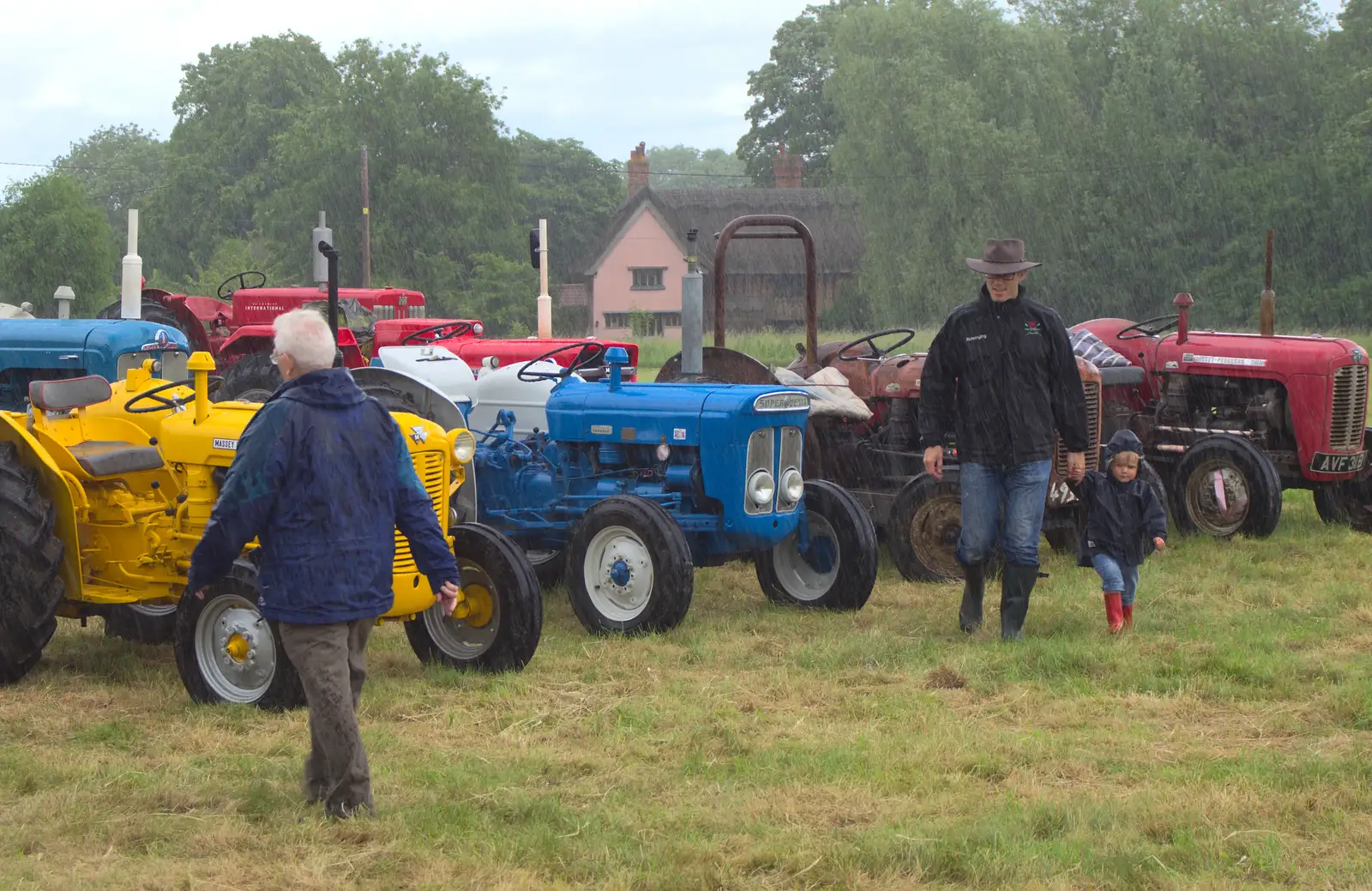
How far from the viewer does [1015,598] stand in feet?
22.1

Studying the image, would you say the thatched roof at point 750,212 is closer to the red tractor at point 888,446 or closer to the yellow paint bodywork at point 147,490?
the red tractor at point 888,446

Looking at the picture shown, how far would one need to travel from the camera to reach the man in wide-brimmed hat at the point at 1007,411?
659cm

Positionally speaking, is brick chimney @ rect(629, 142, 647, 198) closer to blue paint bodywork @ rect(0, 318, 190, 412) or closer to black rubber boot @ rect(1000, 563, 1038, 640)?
blue paint bodywork @ rect(0, 318, 190, 412)

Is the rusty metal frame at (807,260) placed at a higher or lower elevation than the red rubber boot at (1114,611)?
Result: higher

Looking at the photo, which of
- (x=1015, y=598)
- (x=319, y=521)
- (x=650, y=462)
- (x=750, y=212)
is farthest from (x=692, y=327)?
(x=750, y=212)

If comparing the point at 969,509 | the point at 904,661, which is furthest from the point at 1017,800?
the point at 969,509

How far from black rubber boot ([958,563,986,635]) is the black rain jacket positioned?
529 mm

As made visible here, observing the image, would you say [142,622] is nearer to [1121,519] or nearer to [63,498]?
[63,498]

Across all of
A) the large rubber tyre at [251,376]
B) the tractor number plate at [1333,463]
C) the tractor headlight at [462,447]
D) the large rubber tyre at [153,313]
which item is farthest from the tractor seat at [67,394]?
the large rubber tyre at [153,313]

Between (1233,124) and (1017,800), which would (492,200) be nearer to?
(1233,124)

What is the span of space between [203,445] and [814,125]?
56431 millimetres

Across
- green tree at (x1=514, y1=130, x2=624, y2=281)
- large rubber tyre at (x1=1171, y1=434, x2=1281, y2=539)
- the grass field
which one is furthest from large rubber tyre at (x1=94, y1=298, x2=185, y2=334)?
green tree at (x1=514, y1=130, x2=624, y2=281)

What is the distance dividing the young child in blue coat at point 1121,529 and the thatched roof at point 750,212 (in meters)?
44.5

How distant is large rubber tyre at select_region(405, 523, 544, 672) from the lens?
6121mm
